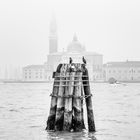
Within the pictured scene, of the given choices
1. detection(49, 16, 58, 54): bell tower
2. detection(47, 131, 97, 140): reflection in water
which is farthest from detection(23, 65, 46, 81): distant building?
detection(47, 131, 97, 140): reflection in water

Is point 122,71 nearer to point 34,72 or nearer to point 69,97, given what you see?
point 34,72

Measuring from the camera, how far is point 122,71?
129m

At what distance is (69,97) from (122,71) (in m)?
119

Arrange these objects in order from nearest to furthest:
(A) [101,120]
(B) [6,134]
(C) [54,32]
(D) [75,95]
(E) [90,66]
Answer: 1. (D) [75,95]
2. (B) [6,134]
3. (A) [101,120]
4. (E) [90,66]
5. (C) [54,32]

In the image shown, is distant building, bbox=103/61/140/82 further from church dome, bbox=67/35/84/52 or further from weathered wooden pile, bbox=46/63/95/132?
weathered wooden pile, bbox=46/63/95/132

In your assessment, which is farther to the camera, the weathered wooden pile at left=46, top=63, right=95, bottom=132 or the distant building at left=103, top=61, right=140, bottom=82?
the distant building at left=103, top=61, right=140, bottom=82

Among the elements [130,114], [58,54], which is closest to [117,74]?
[58,54]

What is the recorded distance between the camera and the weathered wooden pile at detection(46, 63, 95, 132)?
11461 mm

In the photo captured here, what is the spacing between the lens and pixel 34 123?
50.1ft

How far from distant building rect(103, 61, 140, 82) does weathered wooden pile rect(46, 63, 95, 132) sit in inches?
4579

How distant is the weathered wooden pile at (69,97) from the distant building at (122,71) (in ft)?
382

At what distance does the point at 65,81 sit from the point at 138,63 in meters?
123

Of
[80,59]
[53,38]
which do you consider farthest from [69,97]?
[53,38]

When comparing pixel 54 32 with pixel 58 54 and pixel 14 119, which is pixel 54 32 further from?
pixel 14 119
